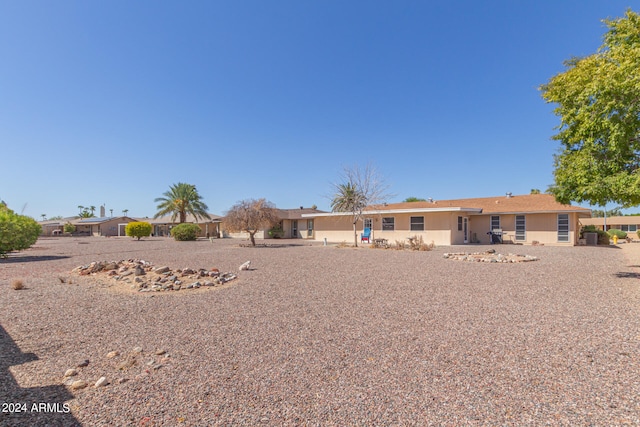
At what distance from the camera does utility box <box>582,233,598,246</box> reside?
2311cm

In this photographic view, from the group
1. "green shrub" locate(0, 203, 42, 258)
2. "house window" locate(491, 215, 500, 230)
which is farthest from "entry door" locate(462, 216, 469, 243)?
"green shrub" locate(0, 203, 42, 258)

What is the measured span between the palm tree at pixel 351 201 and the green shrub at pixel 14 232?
1844 centimetres

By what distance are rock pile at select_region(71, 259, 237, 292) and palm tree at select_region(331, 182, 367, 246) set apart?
1435cm

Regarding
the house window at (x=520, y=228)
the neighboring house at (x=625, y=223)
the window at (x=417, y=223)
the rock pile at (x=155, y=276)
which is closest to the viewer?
the rock pile at (x=155, y=276)

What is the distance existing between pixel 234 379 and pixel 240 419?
0.72m

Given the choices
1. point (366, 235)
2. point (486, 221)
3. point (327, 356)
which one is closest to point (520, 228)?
point (486, 221)

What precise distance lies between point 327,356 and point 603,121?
8.54 meters

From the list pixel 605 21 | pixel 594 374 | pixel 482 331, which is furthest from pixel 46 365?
pixel 605 21

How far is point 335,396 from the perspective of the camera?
119 inches

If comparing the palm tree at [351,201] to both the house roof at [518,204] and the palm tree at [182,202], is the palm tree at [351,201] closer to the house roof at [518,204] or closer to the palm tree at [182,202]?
the house roof at [518,204]

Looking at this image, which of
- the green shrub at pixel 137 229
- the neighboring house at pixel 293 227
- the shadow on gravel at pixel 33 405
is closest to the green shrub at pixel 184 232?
the neighboring house at pixel 293 227

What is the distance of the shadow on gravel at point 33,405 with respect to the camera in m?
2.68

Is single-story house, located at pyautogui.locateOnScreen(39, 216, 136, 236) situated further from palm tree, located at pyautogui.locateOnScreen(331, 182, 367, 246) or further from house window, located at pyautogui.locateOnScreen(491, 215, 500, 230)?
house window, located at pyautogui.locateOnScreen(491, 215, 500, 230)

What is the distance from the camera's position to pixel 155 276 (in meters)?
9.41
